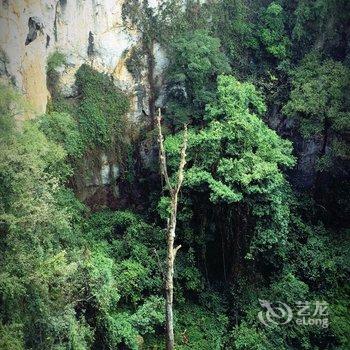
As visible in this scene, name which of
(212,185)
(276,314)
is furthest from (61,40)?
(276,314)

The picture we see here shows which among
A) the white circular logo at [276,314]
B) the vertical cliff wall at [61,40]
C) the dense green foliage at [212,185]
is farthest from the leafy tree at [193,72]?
the white circular logo at [276,314]

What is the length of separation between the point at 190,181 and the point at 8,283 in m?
6.61

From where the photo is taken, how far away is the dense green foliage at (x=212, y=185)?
41.9ft

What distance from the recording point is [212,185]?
14.2m

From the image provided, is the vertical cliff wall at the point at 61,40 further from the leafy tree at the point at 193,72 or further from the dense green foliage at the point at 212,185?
the leafy tree at the point at 193,72

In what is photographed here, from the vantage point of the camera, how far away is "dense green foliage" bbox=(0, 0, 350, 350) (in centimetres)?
1278

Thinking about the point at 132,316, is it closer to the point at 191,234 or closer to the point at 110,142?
the point at 191,234

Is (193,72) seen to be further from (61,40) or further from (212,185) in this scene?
(61,40)

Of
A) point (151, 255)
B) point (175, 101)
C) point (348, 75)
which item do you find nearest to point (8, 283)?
point (151, 255)

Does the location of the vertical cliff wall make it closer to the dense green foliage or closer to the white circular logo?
the dense green foliage

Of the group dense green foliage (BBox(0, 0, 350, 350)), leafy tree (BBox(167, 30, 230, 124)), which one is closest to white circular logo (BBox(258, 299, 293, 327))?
dense green foliage (BBox(0, 0, 350, 350))

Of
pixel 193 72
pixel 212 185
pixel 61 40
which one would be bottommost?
pixel 212 185

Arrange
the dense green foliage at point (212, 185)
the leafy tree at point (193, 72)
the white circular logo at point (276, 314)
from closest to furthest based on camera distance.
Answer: the dense green foliage at point (212, 185)
the white circular logo at point (276, 314)
the leafy tree at point (193, 72)

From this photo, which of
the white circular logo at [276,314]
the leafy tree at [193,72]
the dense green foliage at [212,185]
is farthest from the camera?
the leafy tree at [193,72]
